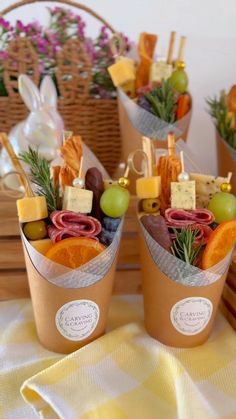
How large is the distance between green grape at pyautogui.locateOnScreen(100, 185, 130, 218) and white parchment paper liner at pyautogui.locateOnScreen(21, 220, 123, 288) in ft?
0.12

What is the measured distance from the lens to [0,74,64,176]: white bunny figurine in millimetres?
813

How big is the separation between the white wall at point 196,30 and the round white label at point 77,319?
69cm

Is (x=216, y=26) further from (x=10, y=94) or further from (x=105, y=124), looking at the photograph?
(x=10, y=94)

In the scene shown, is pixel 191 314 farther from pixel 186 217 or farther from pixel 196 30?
pixel 196 30

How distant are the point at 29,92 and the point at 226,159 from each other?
1.20 ft

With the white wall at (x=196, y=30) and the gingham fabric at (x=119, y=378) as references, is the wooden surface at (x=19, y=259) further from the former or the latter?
the white wall at (x=196, y=30)

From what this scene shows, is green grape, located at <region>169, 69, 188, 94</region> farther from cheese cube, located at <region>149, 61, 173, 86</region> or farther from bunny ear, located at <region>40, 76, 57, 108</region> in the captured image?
bunny ear, located at <region>40, 76, 57, 108</region>

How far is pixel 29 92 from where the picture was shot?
0.82 meters

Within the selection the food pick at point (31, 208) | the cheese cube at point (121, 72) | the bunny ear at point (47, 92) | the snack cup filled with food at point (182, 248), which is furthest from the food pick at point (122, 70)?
the food pick at point (31, 208)

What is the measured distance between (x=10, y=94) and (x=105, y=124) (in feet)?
0.62

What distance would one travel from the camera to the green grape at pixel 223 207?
0.68m

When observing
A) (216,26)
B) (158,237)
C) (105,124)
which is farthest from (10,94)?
(216,26)

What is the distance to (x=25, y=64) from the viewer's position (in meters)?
0.92

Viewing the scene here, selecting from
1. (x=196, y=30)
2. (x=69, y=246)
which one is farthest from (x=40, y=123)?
(x=196, y=30)
